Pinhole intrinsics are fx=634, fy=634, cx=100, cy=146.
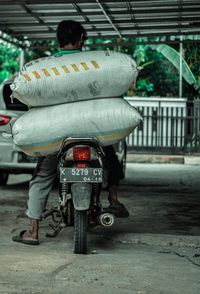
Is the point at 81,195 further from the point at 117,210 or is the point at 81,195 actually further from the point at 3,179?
the point at 3,179

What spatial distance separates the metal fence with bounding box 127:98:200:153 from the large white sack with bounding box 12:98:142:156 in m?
16.1

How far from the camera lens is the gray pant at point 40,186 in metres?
5.77

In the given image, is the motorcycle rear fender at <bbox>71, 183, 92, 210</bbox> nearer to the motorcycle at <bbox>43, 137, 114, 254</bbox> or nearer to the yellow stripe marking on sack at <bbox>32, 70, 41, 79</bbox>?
the motorcycle at <bbox>43, 137, 114, 254</bbox>

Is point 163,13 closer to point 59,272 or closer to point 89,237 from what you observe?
point 89,237

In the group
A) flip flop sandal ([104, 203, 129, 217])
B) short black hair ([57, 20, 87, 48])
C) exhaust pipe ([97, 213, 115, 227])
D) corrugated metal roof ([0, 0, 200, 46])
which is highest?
corrugated metal roof ([0, 0, 200, 46])

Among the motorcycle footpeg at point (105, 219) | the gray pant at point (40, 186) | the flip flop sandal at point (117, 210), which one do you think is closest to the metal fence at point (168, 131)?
the flip flop sandal at point (117, 210)

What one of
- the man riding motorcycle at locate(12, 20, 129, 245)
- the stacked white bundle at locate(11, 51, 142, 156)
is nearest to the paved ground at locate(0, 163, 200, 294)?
the man riding motorcycle at locate(12, 20, 129, 245)

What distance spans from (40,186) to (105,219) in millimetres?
676

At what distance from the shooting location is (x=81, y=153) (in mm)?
5371

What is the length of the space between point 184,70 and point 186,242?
22894mm

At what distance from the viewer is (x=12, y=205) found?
8586mm

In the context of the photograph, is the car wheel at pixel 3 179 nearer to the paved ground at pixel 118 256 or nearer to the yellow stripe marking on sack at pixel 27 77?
the paved ground at pixel 118 256

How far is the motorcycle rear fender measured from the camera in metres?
5.31

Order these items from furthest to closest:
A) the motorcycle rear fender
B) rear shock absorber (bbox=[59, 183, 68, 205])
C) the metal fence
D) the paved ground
A: the metal fence < rear shock absorber (bbox=[59, 183, 68, 205]) < the motorcycle rear fender < the paved ground
